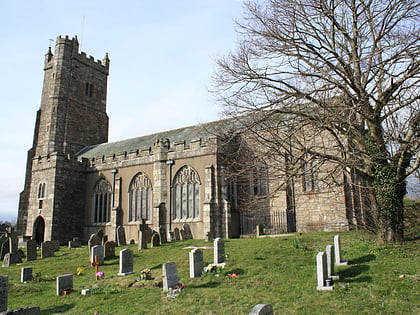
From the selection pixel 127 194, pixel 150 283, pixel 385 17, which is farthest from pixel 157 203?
pixel 385 17

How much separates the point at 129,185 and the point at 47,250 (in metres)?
7.63

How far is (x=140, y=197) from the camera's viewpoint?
75.4 ft

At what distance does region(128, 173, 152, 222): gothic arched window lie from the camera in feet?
74.3

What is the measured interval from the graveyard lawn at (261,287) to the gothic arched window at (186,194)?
293 inches

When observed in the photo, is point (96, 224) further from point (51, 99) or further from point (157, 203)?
point (51, 99)

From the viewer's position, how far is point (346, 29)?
1141 centimetres

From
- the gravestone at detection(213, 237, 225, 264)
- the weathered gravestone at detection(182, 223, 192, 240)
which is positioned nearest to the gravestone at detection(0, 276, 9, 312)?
the gravestone at detection(213, 237, 225, 264)

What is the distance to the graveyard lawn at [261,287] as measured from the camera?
704 cm

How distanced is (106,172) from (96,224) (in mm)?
3765

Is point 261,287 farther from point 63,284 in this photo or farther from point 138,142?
point 138,142

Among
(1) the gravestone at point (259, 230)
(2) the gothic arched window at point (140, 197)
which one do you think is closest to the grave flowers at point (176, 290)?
(1) the gravestone at point (259, 230)

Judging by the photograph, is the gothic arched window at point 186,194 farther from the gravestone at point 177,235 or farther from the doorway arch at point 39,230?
the doorway arch at point 39,230

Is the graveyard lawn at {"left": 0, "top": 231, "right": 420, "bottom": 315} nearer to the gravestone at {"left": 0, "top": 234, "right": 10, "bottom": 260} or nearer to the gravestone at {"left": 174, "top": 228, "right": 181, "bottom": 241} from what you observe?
the gravestone at {"left": 0, "top": 234, "right": 10, "bottom": 260}

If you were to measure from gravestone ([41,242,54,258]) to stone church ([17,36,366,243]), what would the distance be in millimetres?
4905
